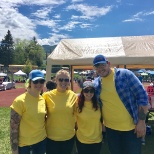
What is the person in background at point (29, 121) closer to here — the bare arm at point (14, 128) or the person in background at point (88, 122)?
the bare arm at point (14, 128)

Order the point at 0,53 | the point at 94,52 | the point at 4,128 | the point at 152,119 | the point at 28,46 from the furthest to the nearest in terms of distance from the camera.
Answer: the point at 28,46 → the point at 0,53 → the point at 152,119 → the point at 4,128 → the point at 94,52

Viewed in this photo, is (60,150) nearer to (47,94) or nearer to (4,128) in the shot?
(47,94)

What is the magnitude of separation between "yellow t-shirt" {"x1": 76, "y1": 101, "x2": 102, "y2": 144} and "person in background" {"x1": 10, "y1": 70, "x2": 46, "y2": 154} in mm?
520

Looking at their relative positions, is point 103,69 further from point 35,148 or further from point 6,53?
point 6,53

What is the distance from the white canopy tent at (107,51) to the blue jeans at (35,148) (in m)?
3.90

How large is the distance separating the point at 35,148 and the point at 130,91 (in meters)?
1.40

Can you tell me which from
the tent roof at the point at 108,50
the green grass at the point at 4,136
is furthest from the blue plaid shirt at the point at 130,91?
the tent roof at the point at 108,50

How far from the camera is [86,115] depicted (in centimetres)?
320

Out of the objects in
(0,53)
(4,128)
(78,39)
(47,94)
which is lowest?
(4,128)

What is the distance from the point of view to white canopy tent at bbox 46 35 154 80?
6.59 metres

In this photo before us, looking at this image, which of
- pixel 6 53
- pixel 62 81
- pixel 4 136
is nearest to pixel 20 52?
pixel 6 53

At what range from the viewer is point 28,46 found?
97625mm

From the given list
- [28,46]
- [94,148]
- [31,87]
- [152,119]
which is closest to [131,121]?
[94,148]

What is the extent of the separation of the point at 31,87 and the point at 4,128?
17.1ft
